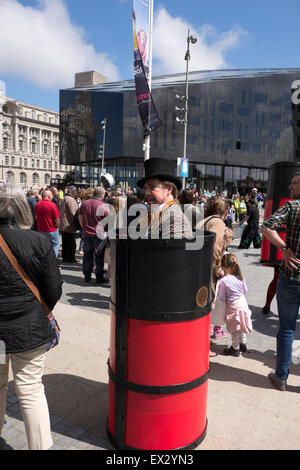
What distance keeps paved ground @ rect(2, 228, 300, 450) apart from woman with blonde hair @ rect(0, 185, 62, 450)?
18.9 inches

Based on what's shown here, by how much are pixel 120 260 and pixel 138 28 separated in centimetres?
1059

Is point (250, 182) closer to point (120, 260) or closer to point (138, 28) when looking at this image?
point (138, 28)

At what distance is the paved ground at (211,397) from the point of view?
2.83 m

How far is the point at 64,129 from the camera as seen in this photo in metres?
65.1

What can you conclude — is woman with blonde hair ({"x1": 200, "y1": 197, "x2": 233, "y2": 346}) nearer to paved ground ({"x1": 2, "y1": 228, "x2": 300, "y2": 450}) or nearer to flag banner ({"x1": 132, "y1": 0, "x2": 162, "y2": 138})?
paved ground ({"x1": 2, "y1": 228, "x2": 300, "y2": 450})

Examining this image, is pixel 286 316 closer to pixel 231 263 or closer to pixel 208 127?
pixel 231 263

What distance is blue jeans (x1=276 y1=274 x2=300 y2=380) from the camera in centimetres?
340

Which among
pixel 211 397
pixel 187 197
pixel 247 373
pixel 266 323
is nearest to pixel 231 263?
pixel 247 373

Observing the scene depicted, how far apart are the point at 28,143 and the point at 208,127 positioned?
276 ft

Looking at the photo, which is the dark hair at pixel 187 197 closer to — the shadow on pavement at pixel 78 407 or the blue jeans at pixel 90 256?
the blue jeans at pixel 90 256

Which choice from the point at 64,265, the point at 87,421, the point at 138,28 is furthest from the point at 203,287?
the point at 138,28

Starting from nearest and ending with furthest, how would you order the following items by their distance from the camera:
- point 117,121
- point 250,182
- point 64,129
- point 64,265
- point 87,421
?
1. point 87,421
2. point 64,265
3. point 117,121
4. point 250,182
5. point 64,129

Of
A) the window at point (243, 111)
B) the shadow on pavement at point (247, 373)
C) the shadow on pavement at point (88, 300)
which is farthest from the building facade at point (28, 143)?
the shadow on pavement at point (247, 373)

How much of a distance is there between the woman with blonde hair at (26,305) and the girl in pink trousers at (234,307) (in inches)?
93.2
